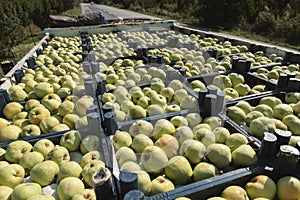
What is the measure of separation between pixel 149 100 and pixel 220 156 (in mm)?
1254

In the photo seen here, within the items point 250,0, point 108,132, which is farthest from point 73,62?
point 250,0

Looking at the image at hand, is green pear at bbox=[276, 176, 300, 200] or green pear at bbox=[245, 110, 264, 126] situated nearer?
green pear at bbox=[276, 176, 300, 200]

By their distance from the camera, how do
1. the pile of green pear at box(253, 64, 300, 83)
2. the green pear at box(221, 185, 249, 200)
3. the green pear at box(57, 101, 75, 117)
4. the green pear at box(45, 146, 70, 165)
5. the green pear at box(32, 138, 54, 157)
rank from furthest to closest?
the pile of green pear at box(253, 64, 300, 83) → the green pear at box(57, 101, 75, 117) → the green pear at box(32, 138, 54, 157) → the green pear at box(45, 146, 70, 165) → the green pear at box(221, 185, 249, 200)

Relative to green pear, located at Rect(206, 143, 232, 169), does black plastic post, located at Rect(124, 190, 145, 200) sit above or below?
above

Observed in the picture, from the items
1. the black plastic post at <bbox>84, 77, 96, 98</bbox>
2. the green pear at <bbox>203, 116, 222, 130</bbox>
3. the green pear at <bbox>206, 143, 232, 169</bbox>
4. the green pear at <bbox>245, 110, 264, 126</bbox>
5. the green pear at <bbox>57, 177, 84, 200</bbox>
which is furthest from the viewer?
the black plastic post at <bbox>84, 77, 96, 98</bbox>

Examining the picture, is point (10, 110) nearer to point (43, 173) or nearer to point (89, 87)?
point (89, 87)

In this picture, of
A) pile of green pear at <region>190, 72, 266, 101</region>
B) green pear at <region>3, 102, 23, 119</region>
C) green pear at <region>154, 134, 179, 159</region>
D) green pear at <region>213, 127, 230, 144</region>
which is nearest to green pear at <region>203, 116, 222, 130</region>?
green pear at <region>213, 127, 230, 144</region>

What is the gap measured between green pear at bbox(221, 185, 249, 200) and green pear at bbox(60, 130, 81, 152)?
1380mm

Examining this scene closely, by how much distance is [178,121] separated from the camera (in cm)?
240

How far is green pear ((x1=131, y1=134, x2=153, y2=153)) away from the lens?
2.09 m

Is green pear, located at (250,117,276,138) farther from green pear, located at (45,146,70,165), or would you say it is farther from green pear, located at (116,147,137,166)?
green pear, located at (45,146,70,165)

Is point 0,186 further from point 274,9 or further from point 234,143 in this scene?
point 274,9

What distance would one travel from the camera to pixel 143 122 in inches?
92.0

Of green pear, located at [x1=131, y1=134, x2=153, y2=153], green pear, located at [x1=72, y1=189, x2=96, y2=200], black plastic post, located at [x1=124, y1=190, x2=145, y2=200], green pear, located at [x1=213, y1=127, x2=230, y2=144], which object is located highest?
black plastic post, located at [x1=124, y1=190, x2=145, y2=200]
